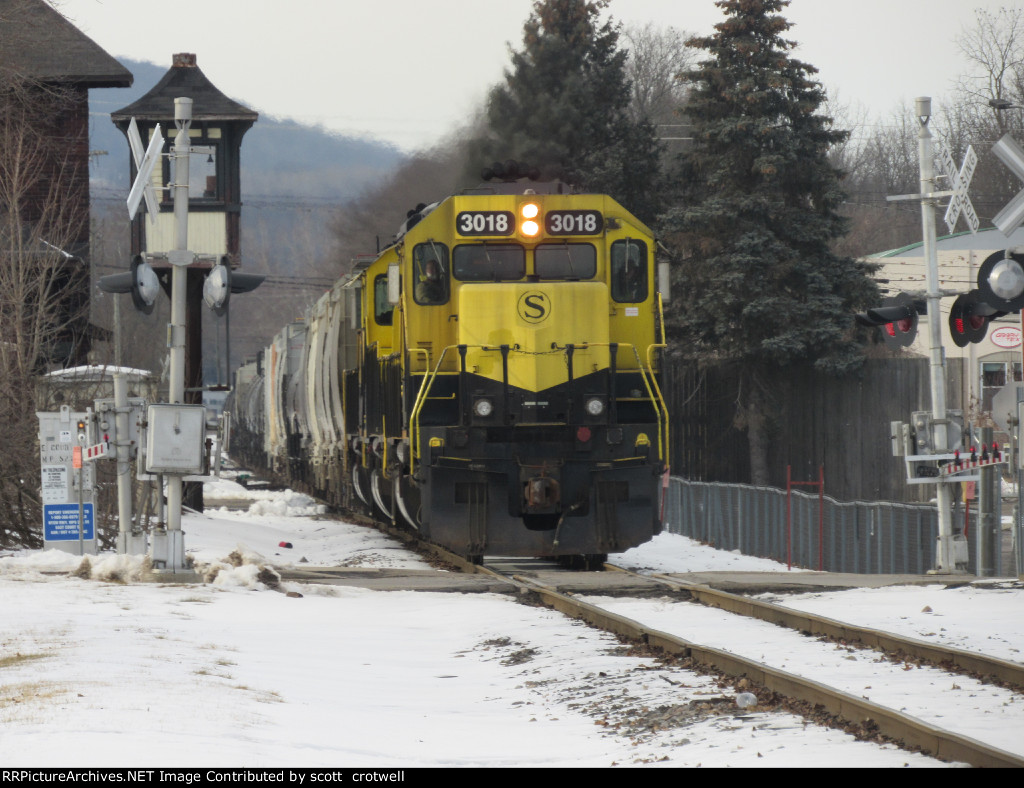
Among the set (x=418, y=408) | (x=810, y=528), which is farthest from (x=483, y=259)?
(x=810, y=528)

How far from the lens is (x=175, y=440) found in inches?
535

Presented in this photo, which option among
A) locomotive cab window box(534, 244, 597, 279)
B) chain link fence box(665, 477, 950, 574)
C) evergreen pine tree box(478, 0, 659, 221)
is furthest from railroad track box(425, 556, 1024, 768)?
evergreen pine tree box(478, 0, 659, 221)

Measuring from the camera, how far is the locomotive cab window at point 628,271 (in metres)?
15.7

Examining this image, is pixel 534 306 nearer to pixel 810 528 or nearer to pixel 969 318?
pixel 969 318

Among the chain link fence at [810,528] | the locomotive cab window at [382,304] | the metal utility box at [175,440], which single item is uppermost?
the locomotive cab window at [382,304]

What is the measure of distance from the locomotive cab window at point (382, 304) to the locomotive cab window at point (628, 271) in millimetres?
2800

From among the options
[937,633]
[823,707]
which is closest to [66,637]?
[823,707]

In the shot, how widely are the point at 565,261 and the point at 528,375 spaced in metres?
1.43

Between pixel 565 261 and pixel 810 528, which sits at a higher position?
pixel 565 261

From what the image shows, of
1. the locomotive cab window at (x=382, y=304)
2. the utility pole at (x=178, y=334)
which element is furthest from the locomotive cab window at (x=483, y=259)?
the utility pole at (x=178, y=334)

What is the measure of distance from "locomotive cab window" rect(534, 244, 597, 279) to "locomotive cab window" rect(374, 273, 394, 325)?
7.01 feet

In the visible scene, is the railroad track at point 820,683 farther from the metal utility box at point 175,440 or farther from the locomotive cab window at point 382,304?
the locomotive cab window at point 382,304
